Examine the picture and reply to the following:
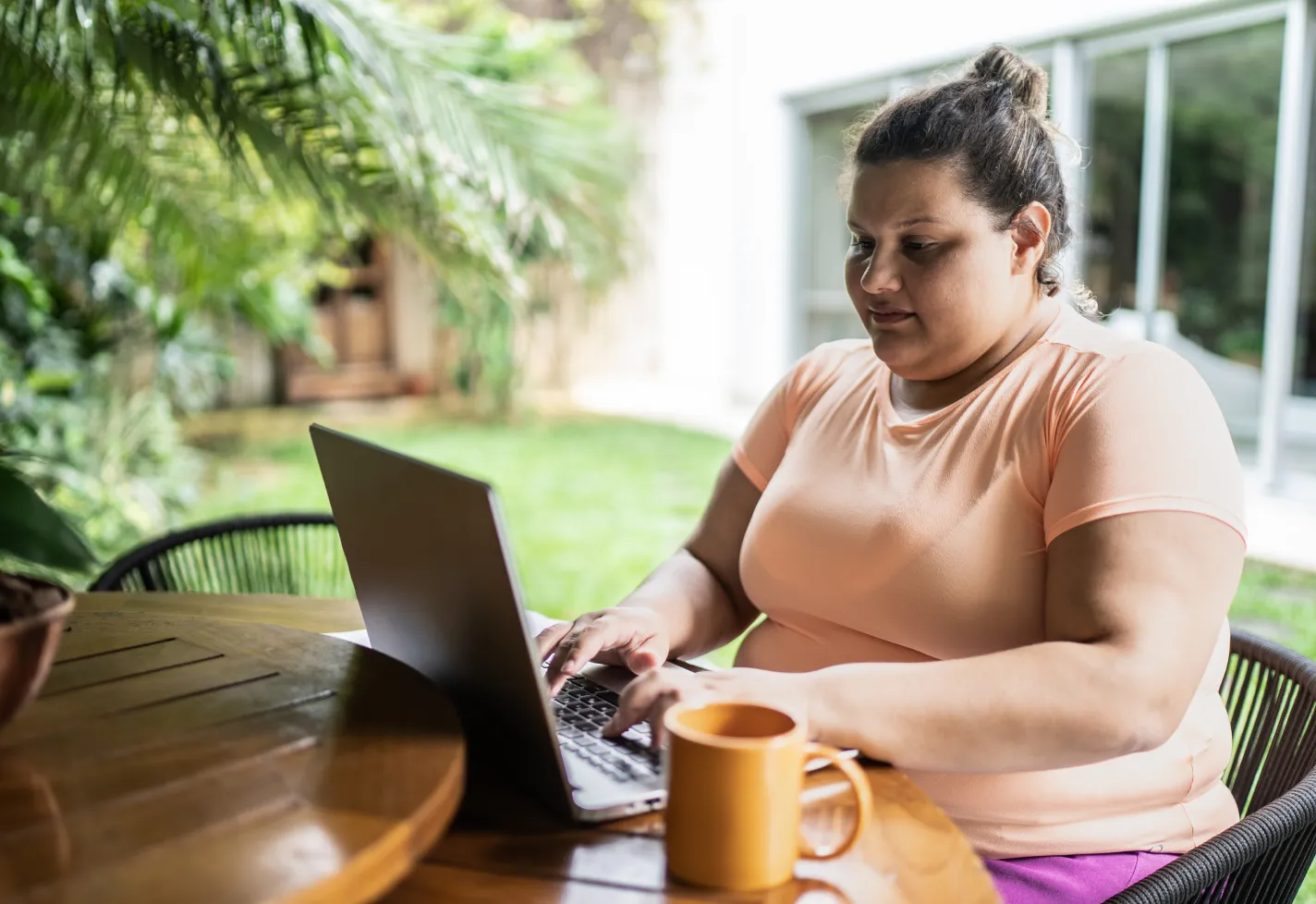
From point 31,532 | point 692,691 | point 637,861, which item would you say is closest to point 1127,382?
point 692,691

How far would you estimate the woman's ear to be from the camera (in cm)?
131

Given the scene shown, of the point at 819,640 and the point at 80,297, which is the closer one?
the point at 819,640

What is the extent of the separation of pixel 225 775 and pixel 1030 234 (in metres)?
0.98

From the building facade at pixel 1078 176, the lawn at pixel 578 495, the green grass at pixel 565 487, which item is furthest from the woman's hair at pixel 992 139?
the lawn at pixel 578 495

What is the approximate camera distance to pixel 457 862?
0.86 meters

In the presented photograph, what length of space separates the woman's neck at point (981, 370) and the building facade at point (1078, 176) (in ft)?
7.38

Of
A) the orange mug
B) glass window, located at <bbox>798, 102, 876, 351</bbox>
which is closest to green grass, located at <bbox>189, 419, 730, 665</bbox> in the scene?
glass window, located at <bbox>798, 102, 876, 351</bbox>

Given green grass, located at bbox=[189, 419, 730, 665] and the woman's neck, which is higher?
the woman's neck

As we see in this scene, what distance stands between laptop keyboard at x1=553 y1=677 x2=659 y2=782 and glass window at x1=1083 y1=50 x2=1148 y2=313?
20.4 ft

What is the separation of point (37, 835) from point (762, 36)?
29.4 ft

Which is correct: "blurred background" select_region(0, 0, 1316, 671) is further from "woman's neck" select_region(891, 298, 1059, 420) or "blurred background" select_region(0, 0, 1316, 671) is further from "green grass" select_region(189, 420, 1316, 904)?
"woman's neck" select_region(891, 298, 1059, 420)

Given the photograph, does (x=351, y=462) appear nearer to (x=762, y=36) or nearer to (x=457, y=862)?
(x=457, y=862)

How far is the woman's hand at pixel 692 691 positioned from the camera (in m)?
0.95

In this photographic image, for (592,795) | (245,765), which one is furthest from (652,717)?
(245,765)
